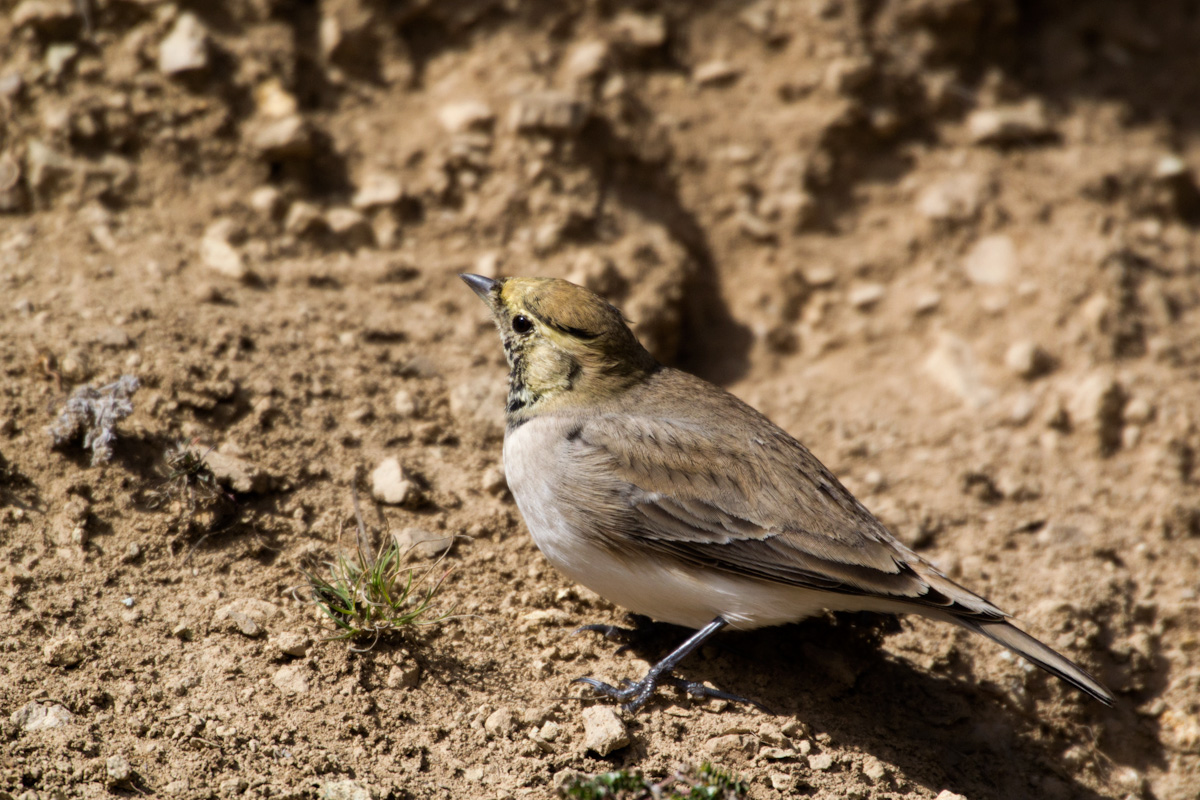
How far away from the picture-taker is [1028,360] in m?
6.84

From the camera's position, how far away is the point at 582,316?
5102 mm

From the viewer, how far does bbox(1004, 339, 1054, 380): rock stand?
685cm

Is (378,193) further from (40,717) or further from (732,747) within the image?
(732,747)

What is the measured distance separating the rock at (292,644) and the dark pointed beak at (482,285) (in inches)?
77.1

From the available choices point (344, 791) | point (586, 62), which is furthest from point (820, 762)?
point (586, 62)

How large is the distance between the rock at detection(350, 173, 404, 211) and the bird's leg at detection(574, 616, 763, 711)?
358 centimetres

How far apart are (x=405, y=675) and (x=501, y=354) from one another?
8.21 feet

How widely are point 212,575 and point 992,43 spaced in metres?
7.29

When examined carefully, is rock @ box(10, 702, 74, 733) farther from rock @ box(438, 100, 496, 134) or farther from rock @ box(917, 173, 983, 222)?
rock @ box(917, 173, 983, 222)

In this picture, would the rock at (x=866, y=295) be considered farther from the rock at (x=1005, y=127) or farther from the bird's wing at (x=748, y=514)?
the bird's wing at (x=748, y=514)

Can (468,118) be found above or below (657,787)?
above

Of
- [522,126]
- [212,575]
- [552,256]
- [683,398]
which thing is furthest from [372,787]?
[522,126]

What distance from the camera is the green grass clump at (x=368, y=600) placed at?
4457 mm

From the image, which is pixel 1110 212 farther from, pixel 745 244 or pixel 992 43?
pixel 745 244
